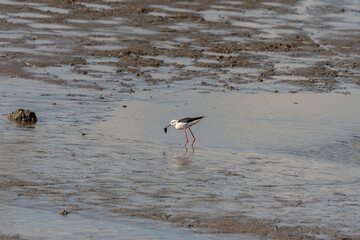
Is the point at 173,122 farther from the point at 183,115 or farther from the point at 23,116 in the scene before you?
the point at 23,116

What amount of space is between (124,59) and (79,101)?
13.2ft

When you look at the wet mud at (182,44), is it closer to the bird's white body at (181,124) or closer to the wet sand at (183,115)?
the wet sand at (183,115)

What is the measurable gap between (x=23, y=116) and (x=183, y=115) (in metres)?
2.99

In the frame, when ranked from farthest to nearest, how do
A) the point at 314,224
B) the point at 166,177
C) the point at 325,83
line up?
the point at 325,83 < the point at 166,177 < the point at 314,224

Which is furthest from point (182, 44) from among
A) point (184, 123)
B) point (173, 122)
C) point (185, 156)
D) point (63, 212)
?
point (63, 212)

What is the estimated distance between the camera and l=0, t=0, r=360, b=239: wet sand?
9117mm

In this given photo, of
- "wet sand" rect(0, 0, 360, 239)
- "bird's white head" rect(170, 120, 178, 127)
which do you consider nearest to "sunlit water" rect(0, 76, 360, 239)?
"wet sand" rect(0, 0, 360, 239)

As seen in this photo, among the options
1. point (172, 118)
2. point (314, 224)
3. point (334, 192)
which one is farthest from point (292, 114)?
point (314, 224)

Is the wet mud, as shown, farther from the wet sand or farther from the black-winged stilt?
the black-winged stilt

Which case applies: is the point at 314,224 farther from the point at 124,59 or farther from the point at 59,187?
the point at 124,59

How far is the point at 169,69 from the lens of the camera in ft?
58.4

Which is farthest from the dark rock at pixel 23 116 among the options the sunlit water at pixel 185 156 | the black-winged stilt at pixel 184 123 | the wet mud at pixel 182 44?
the wet mud at pixel 182 44

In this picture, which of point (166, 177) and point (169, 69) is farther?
point (169, 69)

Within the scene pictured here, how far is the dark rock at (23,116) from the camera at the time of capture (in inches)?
506
